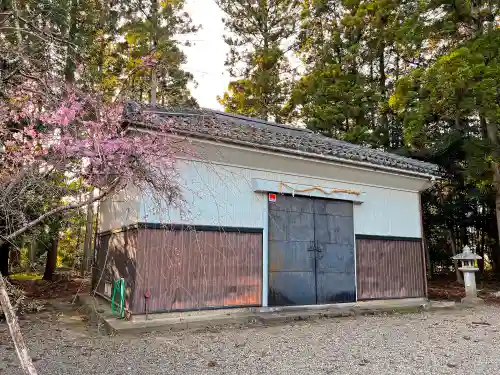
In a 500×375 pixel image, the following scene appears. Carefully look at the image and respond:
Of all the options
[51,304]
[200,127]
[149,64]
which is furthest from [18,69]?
[51,304]

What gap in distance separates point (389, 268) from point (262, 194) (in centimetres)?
366

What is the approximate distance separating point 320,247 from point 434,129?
31.1ft

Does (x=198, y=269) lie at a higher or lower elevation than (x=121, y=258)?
lower

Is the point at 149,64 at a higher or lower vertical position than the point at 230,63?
lower

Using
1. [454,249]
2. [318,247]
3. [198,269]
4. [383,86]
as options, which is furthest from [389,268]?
[383,86]

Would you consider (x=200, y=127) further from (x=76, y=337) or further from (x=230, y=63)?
(x=230, y=63)

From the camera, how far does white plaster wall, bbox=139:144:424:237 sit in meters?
6.53

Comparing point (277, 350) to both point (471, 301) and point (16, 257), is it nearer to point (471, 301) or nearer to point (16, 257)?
point (16, 257)

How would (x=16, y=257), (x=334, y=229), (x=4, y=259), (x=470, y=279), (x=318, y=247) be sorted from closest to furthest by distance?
(x=16, y=257) < (x=318, y=247) < (x=334, y=229) < (x=470, y=279) < (x=4, y=259)

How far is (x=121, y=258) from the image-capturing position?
698cm

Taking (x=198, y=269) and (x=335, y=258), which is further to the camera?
(x=335, y=258)

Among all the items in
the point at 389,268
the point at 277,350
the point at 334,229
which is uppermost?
the point at 334,229

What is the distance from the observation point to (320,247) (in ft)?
25.4

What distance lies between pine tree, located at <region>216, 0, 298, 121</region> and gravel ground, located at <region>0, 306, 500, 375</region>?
13.7 meters
